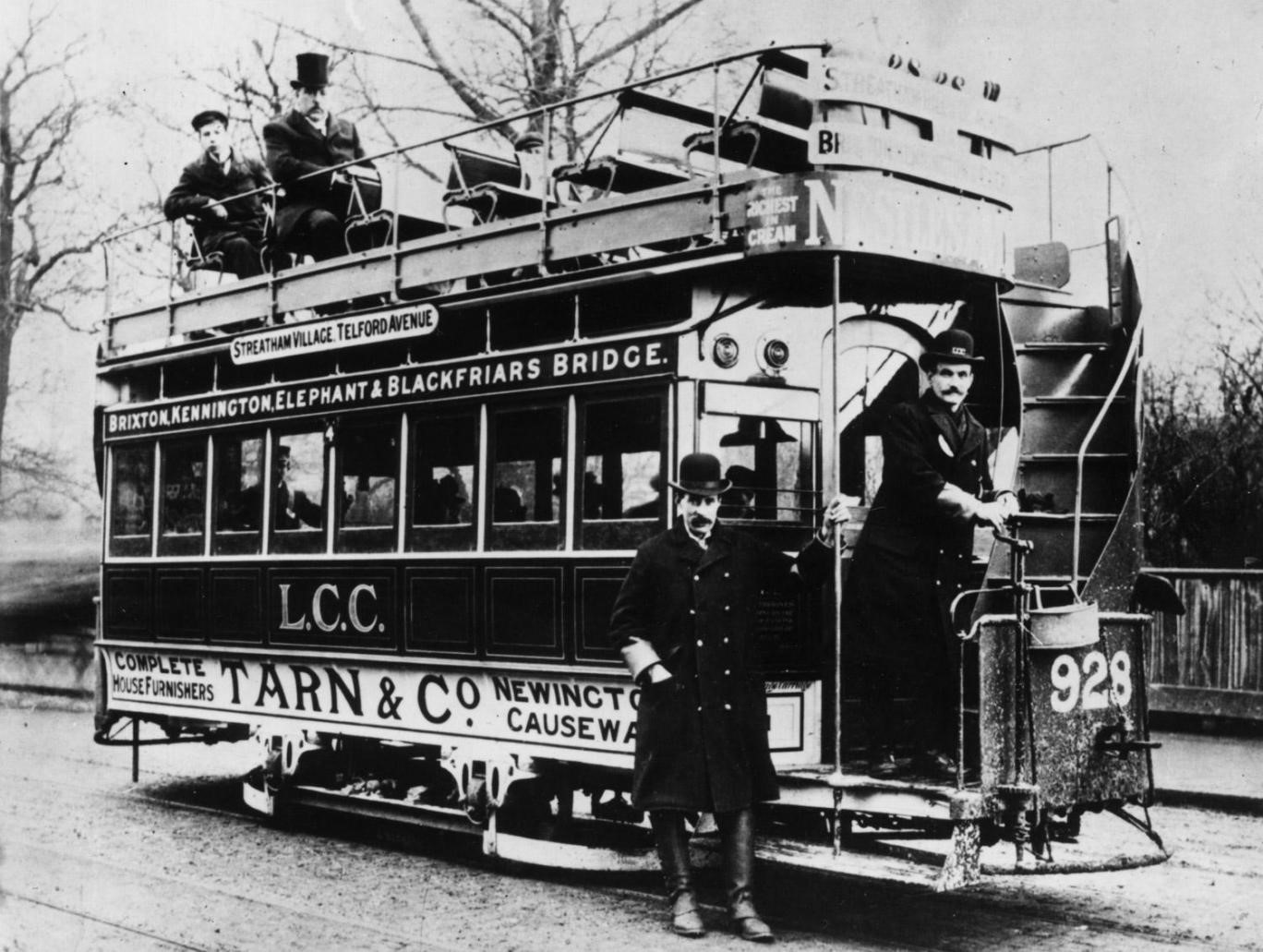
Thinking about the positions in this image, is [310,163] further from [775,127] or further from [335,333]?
[775,127]

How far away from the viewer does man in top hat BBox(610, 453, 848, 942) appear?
633 centimetres

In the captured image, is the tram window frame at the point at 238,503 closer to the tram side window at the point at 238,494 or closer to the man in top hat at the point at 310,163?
the tram side window at the point at 238,494

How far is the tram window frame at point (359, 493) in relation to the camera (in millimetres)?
8883

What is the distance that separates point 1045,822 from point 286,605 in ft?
16.8

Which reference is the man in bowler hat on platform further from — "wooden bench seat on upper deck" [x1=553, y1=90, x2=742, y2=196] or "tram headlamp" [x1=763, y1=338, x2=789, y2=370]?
"tram headlamp" [x1=763, y1=338, x2=789, y2=370]

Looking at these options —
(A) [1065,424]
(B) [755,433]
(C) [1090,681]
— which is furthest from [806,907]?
(A) [1065,424]

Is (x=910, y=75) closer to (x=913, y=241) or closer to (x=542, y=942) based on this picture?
(x=913, y=241)

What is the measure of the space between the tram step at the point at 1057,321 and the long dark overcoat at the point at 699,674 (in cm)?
236

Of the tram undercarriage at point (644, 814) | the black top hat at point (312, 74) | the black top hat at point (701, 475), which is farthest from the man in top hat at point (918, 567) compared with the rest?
the black top hat at point (312, 74)

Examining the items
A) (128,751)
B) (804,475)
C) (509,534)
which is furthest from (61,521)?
(804,475)

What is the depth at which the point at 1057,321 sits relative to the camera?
837 centimetres

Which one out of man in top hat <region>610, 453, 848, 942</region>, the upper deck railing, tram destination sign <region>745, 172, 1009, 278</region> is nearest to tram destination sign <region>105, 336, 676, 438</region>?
the upper deck railing

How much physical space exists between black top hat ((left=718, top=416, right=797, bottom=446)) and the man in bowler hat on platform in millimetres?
3969

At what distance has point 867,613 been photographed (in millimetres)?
6785
